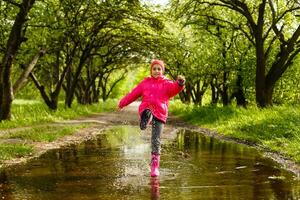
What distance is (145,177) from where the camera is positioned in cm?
735

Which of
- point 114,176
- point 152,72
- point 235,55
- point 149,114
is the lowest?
point 114,176

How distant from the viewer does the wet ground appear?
605cm

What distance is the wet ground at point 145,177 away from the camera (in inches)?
238

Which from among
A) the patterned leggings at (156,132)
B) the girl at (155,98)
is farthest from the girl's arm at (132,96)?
the patterned leggings at (156,132)

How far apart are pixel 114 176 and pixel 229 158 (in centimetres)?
309

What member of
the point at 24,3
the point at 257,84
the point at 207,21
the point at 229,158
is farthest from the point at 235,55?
the point at 229,158

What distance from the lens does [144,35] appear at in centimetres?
3038

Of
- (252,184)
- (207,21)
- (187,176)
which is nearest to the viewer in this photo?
(252,184)

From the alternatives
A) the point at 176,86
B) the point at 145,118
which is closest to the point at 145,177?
the point at 145,118

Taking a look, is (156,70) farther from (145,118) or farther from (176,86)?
(145,118)

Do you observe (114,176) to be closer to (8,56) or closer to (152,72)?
(152,72)

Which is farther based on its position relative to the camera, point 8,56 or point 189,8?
point 189,8

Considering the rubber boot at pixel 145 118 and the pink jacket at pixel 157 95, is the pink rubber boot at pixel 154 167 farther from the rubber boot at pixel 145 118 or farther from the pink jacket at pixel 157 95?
the pink jacket at pixel 157 95

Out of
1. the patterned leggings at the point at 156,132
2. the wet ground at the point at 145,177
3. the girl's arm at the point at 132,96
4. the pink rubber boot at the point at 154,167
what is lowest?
the wet ground at the point at 145,177
